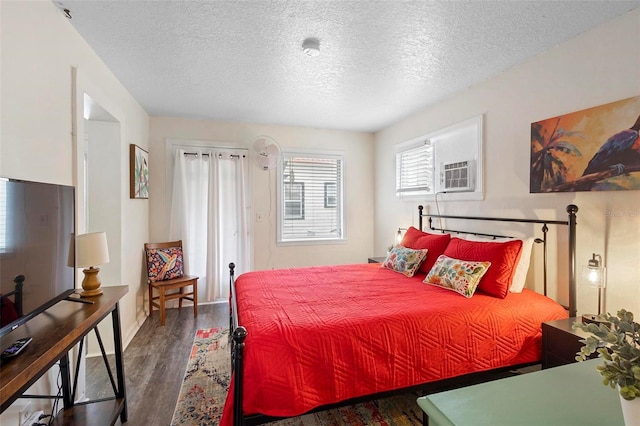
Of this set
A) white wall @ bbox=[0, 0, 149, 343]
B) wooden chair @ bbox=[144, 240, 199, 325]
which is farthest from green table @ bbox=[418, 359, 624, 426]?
wooden chair @ bbox=[144, 240, 199, 325]

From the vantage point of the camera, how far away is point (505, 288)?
221cm

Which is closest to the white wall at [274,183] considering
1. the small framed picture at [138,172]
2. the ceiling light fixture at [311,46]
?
the small framed picture at [138,172]

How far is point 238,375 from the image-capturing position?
143cm

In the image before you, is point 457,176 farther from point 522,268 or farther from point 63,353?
point 63,353

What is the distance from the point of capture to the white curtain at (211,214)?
4.08 m

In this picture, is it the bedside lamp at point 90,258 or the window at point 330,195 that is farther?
the window at point 330,195

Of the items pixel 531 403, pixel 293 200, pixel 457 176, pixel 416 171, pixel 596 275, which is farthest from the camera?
pixel 293 200

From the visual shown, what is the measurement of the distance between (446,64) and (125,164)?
3.10m

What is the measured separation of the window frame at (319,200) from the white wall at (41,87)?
7.51ft

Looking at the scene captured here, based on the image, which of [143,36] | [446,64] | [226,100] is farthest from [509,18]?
[226,100]

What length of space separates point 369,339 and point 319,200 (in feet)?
10.6

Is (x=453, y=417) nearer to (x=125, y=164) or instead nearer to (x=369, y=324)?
(x=369, y=324)

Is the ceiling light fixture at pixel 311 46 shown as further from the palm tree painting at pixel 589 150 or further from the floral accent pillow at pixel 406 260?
the floral accent pillow at pixel 406 260

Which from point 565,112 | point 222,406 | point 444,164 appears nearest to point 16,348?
point 222,406
